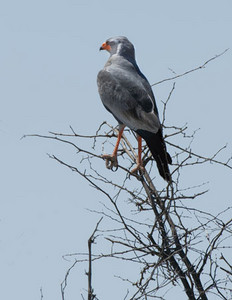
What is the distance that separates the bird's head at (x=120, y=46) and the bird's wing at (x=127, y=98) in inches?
8.7

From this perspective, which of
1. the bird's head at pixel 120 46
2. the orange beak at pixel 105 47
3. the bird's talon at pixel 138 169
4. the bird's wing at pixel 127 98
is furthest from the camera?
the orange beak at pixel 105 47

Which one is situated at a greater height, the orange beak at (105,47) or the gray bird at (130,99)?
the orange beak at (105,47)

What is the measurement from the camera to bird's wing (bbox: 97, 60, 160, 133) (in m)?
6.89

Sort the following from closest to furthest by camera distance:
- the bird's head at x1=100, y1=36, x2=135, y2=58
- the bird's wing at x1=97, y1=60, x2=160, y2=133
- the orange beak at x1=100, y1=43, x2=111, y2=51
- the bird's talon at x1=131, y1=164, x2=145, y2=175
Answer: the bird's talon at x1=131, y1=164, x2=145, y2=175, the bird's wing at x1=97, y1=60, x2=160, y2=133, the bird's head at x1=100, y1=36, x2=135, y2=58, the orange beak at x1=100, y1=43, x2=111, y2=51

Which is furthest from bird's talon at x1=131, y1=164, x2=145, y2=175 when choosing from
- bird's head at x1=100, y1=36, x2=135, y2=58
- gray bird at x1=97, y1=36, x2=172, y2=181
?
bird's head at x1=100, y1=36, x2=135, y2=58

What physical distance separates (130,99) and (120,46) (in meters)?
0.80

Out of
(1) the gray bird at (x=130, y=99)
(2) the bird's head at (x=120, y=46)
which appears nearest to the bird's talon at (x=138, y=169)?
(1) the gray bird at (x=130, y=99)

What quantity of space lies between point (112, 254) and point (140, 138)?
6.88 ft

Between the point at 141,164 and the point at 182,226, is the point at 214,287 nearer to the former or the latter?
the point at 182,226

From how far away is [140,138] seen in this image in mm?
7023

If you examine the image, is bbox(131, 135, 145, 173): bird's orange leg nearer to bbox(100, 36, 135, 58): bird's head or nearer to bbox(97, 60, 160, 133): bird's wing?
bbox(97, 60, 160, 133): bird's wing

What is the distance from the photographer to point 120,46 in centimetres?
764

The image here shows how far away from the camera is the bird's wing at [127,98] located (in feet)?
22.6

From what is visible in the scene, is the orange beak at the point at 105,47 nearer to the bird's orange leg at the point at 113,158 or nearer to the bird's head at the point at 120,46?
the bird's head at the point at 120,46
